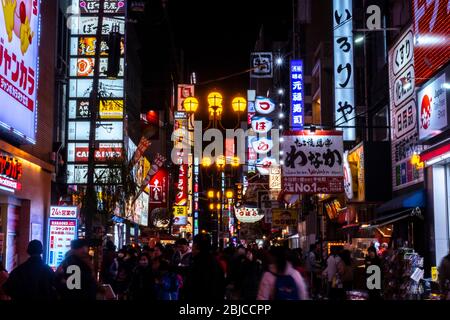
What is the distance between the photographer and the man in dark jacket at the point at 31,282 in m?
9.94

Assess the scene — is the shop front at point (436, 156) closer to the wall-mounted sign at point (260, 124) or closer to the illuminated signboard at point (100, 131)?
the illuminated signboard at point (100, 131)

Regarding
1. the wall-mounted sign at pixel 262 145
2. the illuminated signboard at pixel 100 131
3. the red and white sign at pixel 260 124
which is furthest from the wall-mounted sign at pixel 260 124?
the illuminated signboard at pixel 100 131

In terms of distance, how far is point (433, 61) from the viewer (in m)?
19.0

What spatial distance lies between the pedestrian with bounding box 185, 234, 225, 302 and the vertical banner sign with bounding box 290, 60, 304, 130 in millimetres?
22993

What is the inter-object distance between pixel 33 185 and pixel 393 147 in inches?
494

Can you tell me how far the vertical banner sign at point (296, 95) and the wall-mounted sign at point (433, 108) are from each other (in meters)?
13.8

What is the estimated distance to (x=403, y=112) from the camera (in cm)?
2348

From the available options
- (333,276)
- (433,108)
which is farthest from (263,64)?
(433,108)

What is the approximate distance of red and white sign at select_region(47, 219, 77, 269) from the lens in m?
20.6

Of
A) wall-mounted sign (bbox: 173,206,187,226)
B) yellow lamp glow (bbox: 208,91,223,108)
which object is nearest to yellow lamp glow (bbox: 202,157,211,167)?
yellow lamp glow (bbox: 208,91,223,108)

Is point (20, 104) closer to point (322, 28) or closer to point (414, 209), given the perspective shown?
point (414, 209)

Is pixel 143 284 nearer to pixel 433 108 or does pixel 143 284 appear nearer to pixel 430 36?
pixel 433 108

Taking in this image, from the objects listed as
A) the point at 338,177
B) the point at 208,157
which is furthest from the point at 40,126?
A: the point at 208,157

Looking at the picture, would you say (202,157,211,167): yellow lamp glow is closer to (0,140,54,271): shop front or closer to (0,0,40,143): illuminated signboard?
(0,140,54,271): shop front
